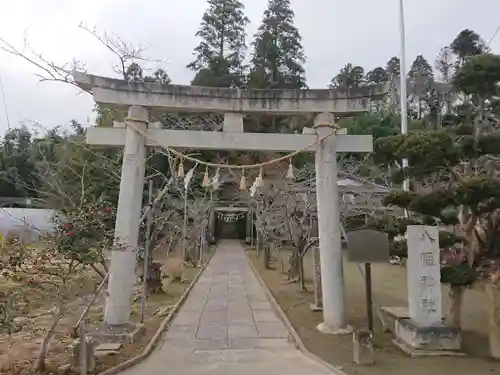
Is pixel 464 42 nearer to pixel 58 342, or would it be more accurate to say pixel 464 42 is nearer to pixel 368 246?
pixel 368 246

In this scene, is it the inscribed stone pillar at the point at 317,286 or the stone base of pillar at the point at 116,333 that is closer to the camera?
the stone base of pillar at the point at 116,333

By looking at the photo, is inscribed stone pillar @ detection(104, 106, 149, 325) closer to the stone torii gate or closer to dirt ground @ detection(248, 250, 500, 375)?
the stone torii gate

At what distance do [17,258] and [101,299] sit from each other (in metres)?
8.58

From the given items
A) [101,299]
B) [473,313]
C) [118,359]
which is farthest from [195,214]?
[118,359]

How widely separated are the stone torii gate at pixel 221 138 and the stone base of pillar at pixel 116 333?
0.25ft

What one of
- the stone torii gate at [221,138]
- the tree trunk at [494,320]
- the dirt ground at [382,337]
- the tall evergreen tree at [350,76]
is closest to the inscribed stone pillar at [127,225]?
the stone torii gate at [221,138]

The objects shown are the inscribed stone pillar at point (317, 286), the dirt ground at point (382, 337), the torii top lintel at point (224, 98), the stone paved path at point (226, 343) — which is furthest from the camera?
the inscribed stone pillar at point (317, 286)

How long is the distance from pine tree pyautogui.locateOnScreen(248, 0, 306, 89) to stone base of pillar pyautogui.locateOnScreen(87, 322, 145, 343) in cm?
3207

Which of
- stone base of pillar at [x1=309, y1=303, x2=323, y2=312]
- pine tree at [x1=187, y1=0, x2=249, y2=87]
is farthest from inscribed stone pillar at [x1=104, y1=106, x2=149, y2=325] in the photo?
pine tree at [x1=187, y1=0, x2=249, y2=87]

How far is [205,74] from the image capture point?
3681 centimetres

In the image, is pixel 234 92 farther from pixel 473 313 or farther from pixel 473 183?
pixel 473 313

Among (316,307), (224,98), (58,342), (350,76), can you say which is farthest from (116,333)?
(350,76)

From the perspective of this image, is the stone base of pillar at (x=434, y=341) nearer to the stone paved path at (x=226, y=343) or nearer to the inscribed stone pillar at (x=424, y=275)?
the inscribed stone pillar at (x=424, y=275)

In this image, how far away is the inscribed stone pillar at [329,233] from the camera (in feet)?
26.7
